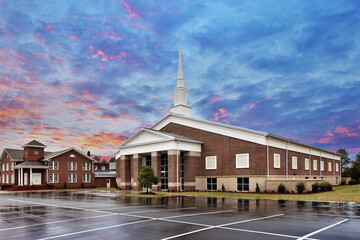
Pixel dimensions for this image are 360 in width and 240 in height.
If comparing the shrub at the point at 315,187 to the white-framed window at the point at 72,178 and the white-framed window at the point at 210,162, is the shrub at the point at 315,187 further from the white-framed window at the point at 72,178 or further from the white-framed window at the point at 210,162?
the white-framed window at the point at 72,178

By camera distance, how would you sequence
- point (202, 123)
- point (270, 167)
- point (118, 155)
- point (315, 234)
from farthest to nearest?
point (118, 155)
point (202, 123)
point (270, 167)
point (315, 234)

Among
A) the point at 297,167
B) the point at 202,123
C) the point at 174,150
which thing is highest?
the point at 202,123

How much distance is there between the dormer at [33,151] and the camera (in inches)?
2280

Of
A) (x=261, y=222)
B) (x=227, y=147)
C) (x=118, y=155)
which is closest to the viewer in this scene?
(x=261, y=222)

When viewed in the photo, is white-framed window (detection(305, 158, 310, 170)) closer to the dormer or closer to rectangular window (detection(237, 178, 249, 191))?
rectangular window (detection(237, 178, 249, 191))

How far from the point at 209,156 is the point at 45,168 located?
33.4 m

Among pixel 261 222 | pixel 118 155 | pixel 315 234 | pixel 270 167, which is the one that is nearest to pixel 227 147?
pixel 270 167

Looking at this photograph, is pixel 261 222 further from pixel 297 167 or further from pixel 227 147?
pixel 297 167

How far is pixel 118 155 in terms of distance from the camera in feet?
174

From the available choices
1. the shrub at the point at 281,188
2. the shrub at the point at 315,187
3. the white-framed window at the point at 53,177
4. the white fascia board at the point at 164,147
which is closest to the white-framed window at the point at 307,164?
the shrub at the point at 315,187

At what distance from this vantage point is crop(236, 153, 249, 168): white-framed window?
37.0 meters

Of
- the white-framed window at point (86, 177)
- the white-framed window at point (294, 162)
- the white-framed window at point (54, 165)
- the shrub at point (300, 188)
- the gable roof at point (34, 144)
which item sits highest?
the gable roof at point (34, 144)

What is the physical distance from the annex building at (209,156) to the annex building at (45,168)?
61.9ft

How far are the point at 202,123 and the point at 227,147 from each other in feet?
16.7
